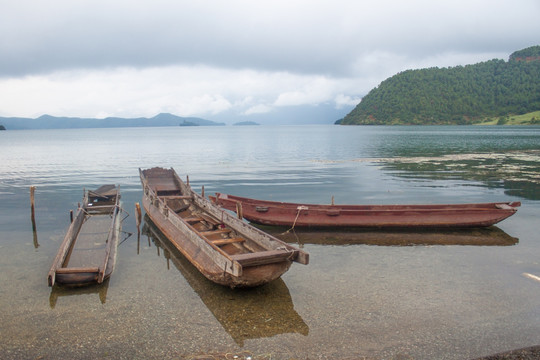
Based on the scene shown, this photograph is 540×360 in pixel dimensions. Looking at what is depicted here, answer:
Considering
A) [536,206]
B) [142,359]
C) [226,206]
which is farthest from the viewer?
[536,206]

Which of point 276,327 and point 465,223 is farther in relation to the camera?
point 465,223

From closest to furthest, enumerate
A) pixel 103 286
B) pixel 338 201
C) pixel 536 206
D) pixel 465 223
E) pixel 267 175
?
pixel 103 286
pixel 465 223
pixel 536 206
pixel 338 201
pixel 267 175

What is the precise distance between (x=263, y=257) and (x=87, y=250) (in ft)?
23.5

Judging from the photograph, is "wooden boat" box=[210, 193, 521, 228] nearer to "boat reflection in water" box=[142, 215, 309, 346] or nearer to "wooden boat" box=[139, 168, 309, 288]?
"wooden boat" box=[139, 168, 309, 288]

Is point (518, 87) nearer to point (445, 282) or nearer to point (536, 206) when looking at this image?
point (536, 206)

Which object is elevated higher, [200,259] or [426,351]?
[200,259]

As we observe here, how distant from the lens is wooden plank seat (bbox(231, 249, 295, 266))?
363 inches

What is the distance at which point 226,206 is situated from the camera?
1805 cm

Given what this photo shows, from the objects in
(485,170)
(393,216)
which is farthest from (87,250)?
(485,170)

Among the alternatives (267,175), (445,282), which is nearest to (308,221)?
(445,282)

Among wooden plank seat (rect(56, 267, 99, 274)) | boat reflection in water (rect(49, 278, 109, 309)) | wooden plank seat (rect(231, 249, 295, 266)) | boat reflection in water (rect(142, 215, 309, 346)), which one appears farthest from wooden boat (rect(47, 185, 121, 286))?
wooden plank seat (rect(231, 249, 295, 266))

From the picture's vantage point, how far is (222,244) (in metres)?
12.5

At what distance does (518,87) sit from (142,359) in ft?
782

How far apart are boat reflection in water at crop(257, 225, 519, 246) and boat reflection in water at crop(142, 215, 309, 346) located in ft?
16.2
